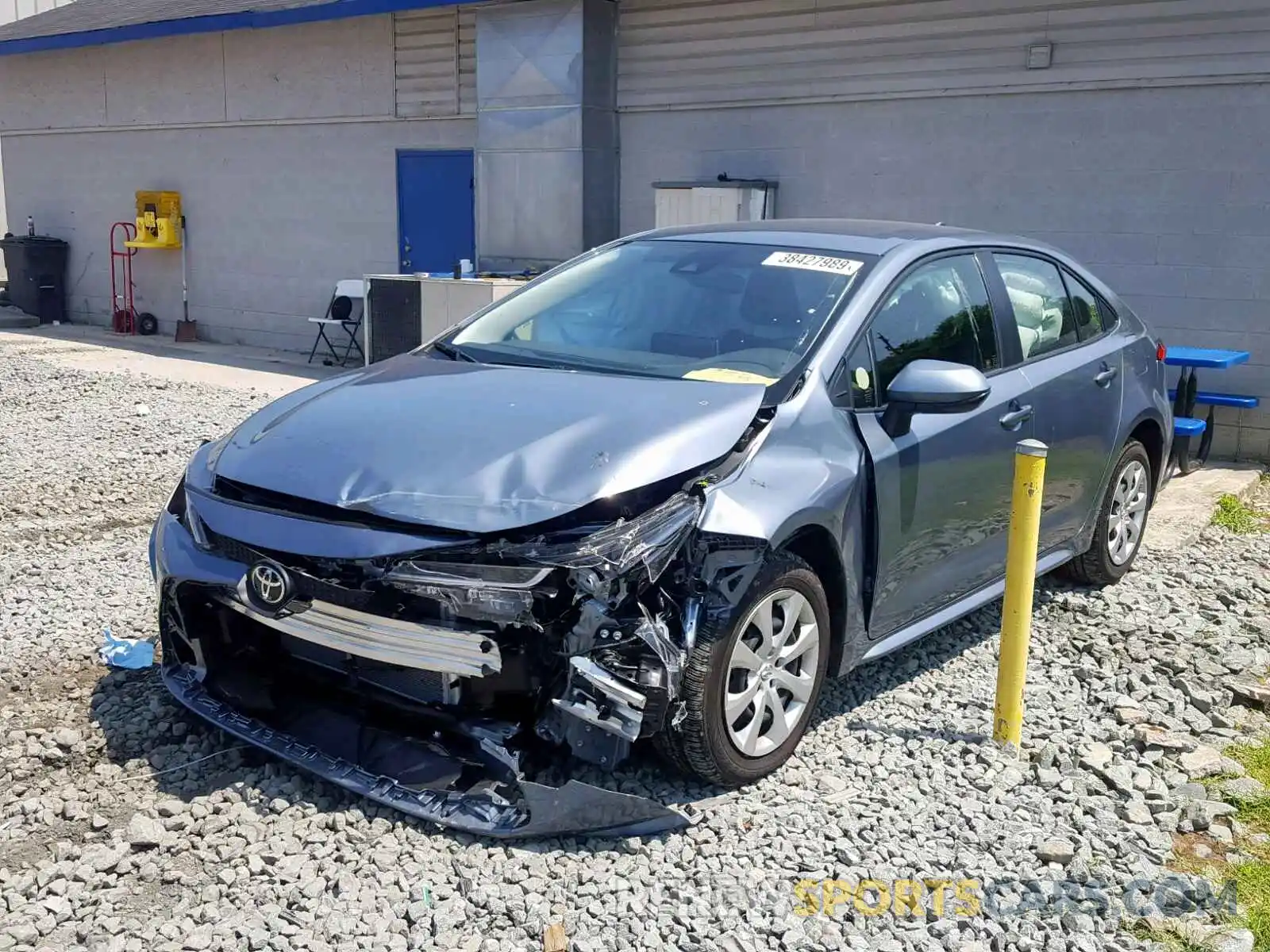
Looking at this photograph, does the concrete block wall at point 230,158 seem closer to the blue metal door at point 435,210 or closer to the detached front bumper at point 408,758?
the blue metal door at point 435,210

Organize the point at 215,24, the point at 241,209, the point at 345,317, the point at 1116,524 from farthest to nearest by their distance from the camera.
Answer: the point at 241,209 < the point at 215,24 < the point at 345,317 < the point at 1116,524

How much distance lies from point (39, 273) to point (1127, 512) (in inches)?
640

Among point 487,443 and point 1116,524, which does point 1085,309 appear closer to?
point 1116,524

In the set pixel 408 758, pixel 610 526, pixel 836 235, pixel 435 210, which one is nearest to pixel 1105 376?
pixel 836 235

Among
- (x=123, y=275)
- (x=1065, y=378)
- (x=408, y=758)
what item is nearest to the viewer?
(x=408, y=758)

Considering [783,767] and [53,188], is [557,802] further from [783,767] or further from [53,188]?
[53,188]

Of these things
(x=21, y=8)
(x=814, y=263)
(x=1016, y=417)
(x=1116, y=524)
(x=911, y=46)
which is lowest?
(x=1116, y=524)

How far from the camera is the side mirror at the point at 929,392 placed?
400 centimetres

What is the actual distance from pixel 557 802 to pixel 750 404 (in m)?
1.27

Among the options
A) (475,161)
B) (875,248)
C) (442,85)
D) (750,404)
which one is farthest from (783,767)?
(442,85)

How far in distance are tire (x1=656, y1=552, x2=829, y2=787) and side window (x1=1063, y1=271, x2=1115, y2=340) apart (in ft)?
7.66

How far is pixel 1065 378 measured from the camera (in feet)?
16.7

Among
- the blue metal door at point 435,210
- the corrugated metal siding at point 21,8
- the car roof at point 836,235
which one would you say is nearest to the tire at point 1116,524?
the car roof at point 836,235

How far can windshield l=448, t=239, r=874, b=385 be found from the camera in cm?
420
